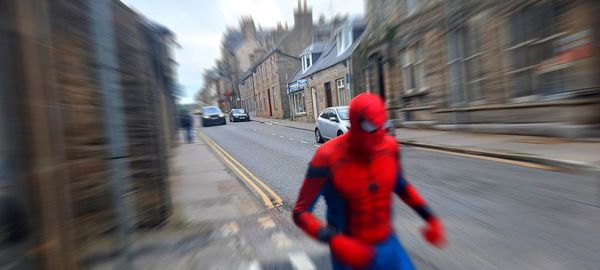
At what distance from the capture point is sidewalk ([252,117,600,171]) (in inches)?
266

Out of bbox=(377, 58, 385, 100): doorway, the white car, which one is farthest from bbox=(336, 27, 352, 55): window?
the white car

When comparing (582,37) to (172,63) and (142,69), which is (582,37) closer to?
(142,69)

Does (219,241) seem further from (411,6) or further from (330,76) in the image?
(330,76)

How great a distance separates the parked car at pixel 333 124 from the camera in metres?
12.4

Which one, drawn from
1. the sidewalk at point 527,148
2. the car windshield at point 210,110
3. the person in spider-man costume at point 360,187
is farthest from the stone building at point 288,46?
the person in spider-man costume at point 360,187

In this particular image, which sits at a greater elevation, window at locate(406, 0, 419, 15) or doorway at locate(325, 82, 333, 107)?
window at locate(406, 0, 419, 15)

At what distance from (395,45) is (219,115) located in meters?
17.8

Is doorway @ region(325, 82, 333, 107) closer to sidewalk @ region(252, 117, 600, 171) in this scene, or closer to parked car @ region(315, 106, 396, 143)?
parked car @ region(315, 106, 396, 143)

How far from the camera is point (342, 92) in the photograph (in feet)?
77.3

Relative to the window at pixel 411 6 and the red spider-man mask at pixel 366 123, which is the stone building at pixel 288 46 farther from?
the red spider-man mask at pixel 366 123

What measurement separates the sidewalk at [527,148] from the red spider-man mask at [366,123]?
20.6ft

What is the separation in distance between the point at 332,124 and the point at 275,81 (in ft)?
83.8

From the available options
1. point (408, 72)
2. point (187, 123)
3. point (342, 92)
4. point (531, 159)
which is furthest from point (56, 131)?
point (342, 92)

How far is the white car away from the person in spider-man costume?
9.96 metres
